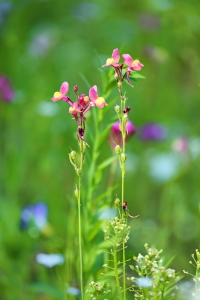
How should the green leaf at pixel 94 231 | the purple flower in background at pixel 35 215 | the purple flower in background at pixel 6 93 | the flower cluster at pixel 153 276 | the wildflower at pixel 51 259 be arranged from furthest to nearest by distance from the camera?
the purple flower in background at pixel 6 93 < the purple flower in background at pixel 35 215 < the wildflower at pixel 51 259 < the green leaf at pixel 94 231 < the flower cluster at pixel 153 276

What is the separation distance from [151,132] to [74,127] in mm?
273

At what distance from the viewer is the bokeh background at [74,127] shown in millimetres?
1033

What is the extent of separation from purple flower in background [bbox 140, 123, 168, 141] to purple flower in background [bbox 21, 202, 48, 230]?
0.51 m

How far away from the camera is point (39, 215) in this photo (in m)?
1.00

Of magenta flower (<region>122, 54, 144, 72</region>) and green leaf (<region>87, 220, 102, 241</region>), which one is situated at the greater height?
magenta flower (<region>122, 54, 144, 72</region>)

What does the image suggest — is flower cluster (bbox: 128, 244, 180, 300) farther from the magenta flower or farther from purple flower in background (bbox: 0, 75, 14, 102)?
purple flower in background (bbox: 0, 75, 14, 102)

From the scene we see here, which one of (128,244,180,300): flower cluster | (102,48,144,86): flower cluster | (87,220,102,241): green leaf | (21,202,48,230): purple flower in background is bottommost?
(128,244,180,300): flower cluster

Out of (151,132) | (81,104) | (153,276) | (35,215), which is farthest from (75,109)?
(151,132)

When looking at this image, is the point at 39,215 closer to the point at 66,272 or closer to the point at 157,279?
the point at 66,272

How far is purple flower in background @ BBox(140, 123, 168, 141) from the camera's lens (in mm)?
1439

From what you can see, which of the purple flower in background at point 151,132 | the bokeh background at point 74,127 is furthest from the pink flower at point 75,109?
the purple flower in background at point 151,132

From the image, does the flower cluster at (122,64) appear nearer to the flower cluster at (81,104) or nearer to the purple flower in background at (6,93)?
the flower cluster at (81,104)

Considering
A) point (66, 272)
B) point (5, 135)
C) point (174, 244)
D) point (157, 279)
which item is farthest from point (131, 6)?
point (157, 279)

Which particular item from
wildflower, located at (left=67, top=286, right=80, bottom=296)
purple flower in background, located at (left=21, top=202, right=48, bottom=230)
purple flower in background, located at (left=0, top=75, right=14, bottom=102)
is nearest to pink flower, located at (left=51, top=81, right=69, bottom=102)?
wildflower, located at (left=67, top=286, right=80, bottom=296)
